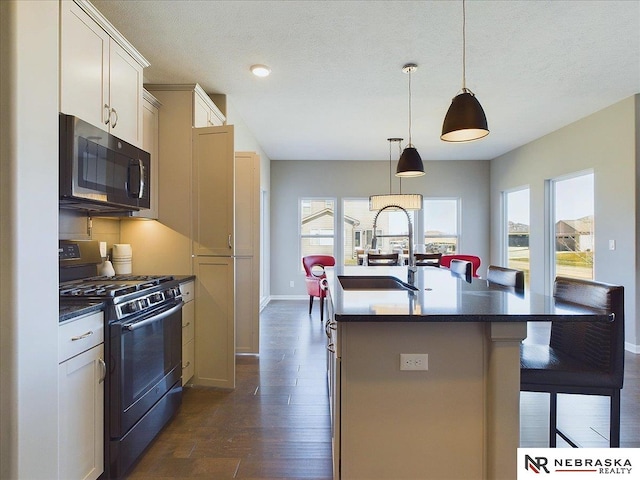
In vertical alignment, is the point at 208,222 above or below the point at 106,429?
above

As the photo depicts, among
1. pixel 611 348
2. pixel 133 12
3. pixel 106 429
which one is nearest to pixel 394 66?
pixel 133 12

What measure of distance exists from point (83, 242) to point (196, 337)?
3.57 feet

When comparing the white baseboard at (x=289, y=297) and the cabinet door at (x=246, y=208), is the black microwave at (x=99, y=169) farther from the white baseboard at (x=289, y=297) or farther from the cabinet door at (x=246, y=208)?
the white baseboard at (x=289, y=297)

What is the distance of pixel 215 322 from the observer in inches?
110

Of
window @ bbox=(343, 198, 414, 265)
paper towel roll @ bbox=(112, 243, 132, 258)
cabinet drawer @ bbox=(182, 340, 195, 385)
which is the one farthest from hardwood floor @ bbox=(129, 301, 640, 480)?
window @ bbox=(343, 198, 414, 265)

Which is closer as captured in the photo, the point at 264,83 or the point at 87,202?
the point at 87,202

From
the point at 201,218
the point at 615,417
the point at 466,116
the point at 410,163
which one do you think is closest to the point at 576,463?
the point at 615,417

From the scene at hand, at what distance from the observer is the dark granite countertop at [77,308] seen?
142cm

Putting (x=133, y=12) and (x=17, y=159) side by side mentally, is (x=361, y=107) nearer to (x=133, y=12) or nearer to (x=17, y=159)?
(x=133, y=12)

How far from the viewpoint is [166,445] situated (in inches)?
80.0

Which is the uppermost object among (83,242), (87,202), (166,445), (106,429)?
(87,202)

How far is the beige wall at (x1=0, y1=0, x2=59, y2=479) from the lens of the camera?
3.62 ft

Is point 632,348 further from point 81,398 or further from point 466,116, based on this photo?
point 81,398

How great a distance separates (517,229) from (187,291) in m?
5.75
